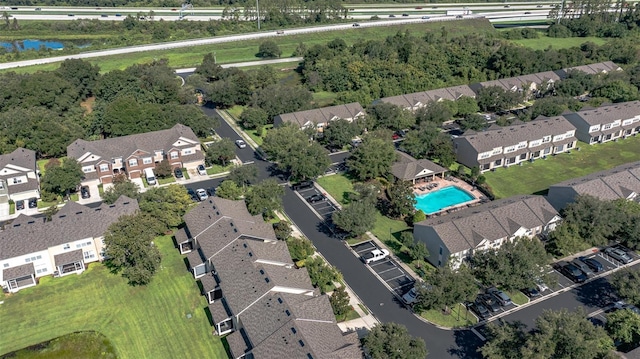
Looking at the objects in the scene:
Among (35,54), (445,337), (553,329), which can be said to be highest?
(35,54)

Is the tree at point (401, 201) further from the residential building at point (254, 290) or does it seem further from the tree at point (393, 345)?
the tree at point (393, 345)

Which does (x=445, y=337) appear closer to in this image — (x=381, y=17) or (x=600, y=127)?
(x=600, y=127)

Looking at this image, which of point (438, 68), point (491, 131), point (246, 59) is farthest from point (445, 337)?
point (246, 59)

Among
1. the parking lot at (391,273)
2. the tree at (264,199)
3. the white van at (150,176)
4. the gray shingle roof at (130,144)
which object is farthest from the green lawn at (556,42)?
the white van at (150,176)

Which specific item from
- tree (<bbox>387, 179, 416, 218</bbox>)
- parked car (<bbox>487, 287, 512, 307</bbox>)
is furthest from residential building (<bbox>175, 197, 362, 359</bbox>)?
tree (<bbox>387, 179, 416, 218</bbox>)

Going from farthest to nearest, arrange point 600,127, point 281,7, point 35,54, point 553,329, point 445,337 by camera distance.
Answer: point 281,7 < point 35,54 < point 600,127 < point 445,337 < point 553,329

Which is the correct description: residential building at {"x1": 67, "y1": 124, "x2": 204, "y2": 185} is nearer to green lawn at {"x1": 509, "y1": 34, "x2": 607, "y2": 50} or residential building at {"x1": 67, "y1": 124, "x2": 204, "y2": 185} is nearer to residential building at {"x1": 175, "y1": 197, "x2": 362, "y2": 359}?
residential building at {"x1": 175, "y1": 197, "x2": 362, "y2": 359}

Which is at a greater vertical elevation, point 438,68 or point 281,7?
point 281,7
